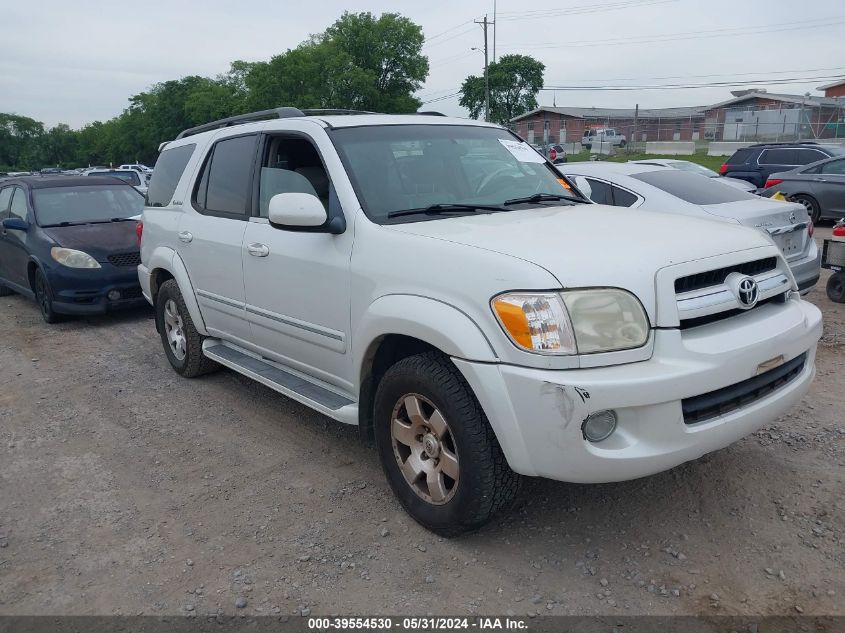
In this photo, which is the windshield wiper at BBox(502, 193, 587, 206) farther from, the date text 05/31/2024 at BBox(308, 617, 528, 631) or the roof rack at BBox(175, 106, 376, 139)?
the date text 05/31/2024 at BBox(308, 617, 528, 631)

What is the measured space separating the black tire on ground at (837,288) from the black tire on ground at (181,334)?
245 inches

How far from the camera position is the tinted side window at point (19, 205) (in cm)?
862

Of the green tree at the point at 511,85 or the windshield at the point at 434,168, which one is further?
the green tree at the point at 511,85

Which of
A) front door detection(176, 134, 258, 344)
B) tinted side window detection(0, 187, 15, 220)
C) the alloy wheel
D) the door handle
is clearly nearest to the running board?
front door detection(176, 134, 258, 344)

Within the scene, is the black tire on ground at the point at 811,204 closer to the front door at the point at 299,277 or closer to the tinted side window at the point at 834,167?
the tinted side window at the point at 834,167

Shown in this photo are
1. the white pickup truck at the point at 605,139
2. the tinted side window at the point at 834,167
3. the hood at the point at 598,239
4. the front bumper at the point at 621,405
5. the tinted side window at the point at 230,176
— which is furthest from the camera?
the white pickup truck at the point at 605,139

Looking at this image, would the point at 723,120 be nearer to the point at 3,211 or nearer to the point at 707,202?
the point at 707,202

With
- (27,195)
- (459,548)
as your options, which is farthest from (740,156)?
(459,548)

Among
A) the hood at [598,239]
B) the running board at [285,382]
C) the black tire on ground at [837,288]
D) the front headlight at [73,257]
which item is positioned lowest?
the black tire on ground at [837,288]

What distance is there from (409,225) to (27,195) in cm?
706

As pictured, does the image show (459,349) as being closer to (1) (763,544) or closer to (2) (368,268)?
(2) (368,268)

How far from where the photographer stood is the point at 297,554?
3232mm

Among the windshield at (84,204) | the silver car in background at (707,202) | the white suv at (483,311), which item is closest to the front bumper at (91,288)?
the windshield at (84,204)

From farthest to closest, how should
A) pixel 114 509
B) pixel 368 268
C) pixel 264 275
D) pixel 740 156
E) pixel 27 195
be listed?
pixel 740 156 < pixel 27 195 < pixel 264 275 < pixel 114 509 < pixel 368 268
